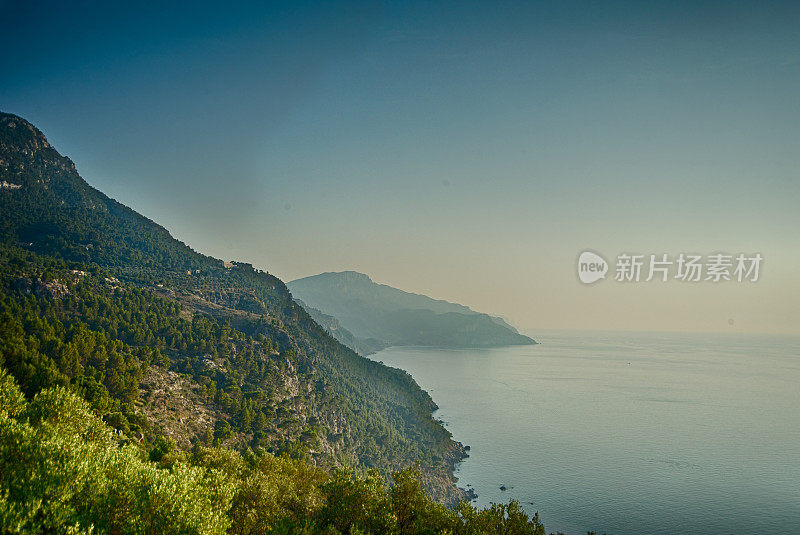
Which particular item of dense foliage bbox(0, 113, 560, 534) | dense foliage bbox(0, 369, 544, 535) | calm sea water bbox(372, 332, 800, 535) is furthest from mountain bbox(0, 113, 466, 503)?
dense foliage bbox(0, 369, 544, 535)

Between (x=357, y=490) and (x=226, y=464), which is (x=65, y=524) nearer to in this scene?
(x=357, y=490)

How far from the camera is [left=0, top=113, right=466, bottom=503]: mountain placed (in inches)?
3034

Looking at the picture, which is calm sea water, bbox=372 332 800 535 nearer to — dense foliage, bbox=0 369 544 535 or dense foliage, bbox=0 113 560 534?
dense foliage, bbox=0 113 560 534

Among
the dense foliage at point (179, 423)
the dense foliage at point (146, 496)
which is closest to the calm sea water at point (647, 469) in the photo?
the dense foliage at point (179, 423)

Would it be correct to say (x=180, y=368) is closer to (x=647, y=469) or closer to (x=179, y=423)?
(x=179, y=423)

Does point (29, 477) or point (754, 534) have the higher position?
point (29, 477)

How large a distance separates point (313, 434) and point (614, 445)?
11895cm

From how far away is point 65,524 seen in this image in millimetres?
22594

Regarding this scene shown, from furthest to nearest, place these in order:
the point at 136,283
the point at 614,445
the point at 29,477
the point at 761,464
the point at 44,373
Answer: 1. the point at 136,283
2. the point at 614,445
3. the point at 761,464
4. the point at 44,373
5. the point at 29,477

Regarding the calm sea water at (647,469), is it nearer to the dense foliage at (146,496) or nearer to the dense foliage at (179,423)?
the dense foliage at (179,423)

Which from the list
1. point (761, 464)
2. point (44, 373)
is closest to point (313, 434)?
point (44, 373)

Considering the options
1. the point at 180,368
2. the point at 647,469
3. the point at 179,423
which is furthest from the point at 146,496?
the point at 647,469

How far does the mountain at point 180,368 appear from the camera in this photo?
253 feet

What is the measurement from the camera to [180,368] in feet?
376
